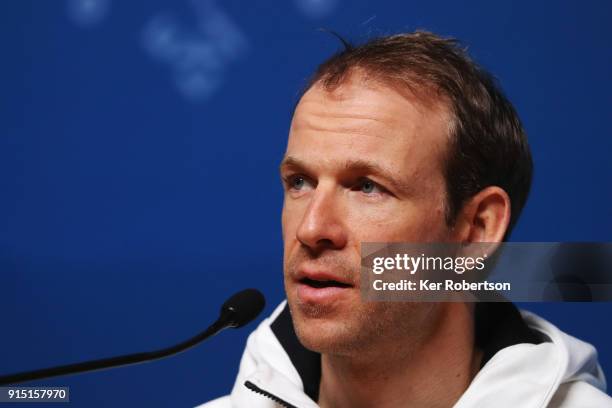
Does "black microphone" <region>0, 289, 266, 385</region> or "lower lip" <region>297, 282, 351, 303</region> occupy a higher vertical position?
"lower lip" <region>297, 282, 351, 303</region>

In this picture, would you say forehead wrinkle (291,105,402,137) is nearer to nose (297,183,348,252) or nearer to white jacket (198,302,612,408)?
nose (297,183,348,252)

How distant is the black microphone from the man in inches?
4.2

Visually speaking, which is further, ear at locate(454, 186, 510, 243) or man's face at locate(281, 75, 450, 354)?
ear at locate(454, 186, 510, 243)

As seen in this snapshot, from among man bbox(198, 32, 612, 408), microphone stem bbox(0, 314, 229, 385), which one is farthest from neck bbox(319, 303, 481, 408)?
microphone stem bbox(0, 314, 229, 385)

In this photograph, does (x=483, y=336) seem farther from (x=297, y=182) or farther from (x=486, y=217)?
(x=297, y=182)

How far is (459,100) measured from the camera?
1893mm

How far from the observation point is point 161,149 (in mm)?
2732

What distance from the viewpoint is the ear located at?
6.20 ft

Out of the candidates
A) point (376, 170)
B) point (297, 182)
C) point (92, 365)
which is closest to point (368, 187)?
point (376, 170)

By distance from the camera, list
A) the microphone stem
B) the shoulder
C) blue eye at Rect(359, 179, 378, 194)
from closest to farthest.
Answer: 1. the microphone stem
2. blue eye at Rect(359, 179, 378, 194)
3. the shoulder

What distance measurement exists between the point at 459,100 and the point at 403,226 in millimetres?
323

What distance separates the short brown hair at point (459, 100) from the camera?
186 centimetres

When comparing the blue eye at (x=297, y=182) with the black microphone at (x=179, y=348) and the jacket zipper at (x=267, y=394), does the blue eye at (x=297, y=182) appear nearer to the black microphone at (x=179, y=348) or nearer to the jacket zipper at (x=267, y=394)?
the black microphone at (x=179, y=348)

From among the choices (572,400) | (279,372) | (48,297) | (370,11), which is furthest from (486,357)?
(48,297)
